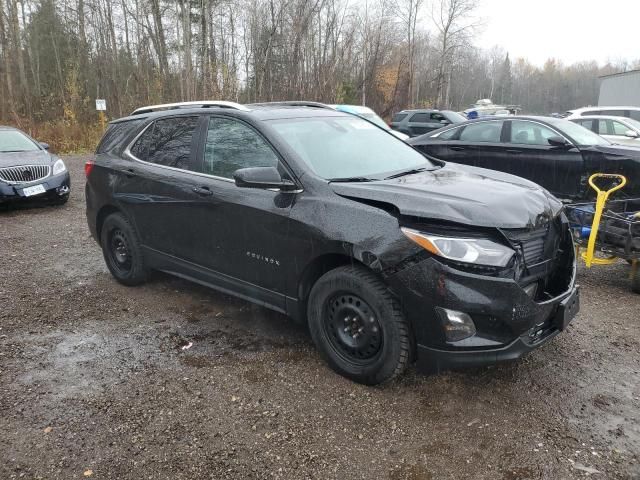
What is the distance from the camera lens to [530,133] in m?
7.96

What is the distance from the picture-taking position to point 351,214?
10.3ft

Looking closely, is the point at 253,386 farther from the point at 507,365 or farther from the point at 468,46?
the point at 468,46

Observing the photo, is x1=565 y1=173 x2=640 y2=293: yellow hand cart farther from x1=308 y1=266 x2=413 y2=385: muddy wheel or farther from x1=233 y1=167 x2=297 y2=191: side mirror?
x1=233 y1=167 x2=297 y2=191: side mirror

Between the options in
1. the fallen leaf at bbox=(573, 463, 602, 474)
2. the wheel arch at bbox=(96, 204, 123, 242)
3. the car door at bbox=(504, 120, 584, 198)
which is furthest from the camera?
the car door at bbox=(504, 120, 584, 198)

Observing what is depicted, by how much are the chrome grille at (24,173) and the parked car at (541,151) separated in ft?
22.2

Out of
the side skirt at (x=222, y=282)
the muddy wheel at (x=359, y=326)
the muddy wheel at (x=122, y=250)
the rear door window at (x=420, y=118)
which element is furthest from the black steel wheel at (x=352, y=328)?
the rear door window at (x=420, y=118)

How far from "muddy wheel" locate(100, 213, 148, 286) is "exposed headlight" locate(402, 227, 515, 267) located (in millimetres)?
3099

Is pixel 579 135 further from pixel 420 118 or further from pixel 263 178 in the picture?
pixel 420 118

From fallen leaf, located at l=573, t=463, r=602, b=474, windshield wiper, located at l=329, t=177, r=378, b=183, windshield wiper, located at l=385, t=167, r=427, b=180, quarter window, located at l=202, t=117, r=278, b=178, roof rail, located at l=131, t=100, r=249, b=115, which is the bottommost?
fallen leaf, located at l=573, t=463, r=602, b=474

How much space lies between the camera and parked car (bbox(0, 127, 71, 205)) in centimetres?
871

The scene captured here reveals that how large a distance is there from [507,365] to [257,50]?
28499mm

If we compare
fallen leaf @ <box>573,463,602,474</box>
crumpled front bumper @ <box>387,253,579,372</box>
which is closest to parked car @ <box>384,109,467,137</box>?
crumpled front bumper @ <box>387,253,579,372</box>

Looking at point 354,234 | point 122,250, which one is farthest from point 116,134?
point 354,234

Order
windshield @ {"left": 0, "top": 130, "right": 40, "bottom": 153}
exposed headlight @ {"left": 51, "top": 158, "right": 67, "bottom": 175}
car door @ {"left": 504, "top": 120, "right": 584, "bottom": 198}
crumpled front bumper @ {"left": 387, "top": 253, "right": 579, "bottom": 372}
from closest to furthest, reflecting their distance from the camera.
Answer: crumpled front bumper @ {"left": 387, "top": 253, "right": 579, "bottom": 372} → car door @ {"left": 504, "top": 120, "right": 584, "bottom": 198} → exposed headlight @ {"left": 51, "top": 158, "right": 67, "bottom": 175} → windshield @ {"left": 0, "top": 130, "right": 40, "bottom": 153}
